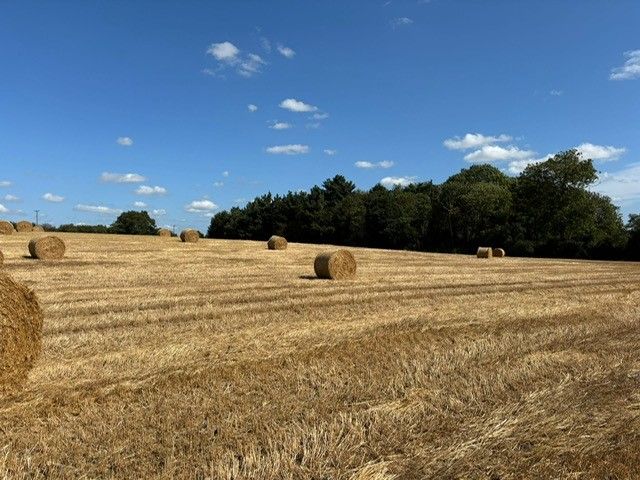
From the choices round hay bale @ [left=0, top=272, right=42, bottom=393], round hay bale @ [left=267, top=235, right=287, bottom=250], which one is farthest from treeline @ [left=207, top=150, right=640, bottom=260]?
round hay bale @ [left=0, top=272, right=42, bottom=393]

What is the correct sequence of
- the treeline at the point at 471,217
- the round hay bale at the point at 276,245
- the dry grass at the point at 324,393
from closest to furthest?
the dry grass at the point at 324,393
the round hay bale at the point at 276,245
the treeline at the point at 471,217

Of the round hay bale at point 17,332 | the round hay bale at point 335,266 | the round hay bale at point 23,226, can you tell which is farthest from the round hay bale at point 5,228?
the round hay bale at point 17,332

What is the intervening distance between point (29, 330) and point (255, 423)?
3524mm

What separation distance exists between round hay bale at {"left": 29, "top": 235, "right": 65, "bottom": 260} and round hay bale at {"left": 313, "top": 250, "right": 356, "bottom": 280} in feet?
40.1

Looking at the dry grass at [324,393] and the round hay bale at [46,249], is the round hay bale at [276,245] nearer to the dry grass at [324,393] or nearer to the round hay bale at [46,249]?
the round hay bale at [46,249]

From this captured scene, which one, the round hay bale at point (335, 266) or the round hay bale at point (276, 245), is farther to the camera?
the round hay bale at point (276, 245)

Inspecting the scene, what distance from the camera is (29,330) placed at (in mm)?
6695

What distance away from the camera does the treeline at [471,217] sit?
52.9 meters

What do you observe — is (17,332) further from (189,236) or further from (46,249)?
(189,236)

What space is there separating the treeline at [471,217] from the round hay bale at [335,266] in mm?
39716

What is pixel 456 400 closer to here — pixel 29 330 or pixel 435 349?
pixel 435 349

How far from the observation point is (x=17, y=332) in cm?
652

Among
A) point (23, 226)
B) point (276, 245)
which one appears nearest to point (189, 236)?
point (276, 245)

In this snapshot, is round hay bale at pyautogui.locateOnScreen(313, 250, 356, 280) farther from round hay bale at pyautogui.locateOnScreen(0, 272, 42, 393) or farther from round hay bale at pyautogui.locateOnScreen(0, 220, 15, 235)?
round hay bale at pyautogui.locateOnScreen(0, 220, 15, 235)
